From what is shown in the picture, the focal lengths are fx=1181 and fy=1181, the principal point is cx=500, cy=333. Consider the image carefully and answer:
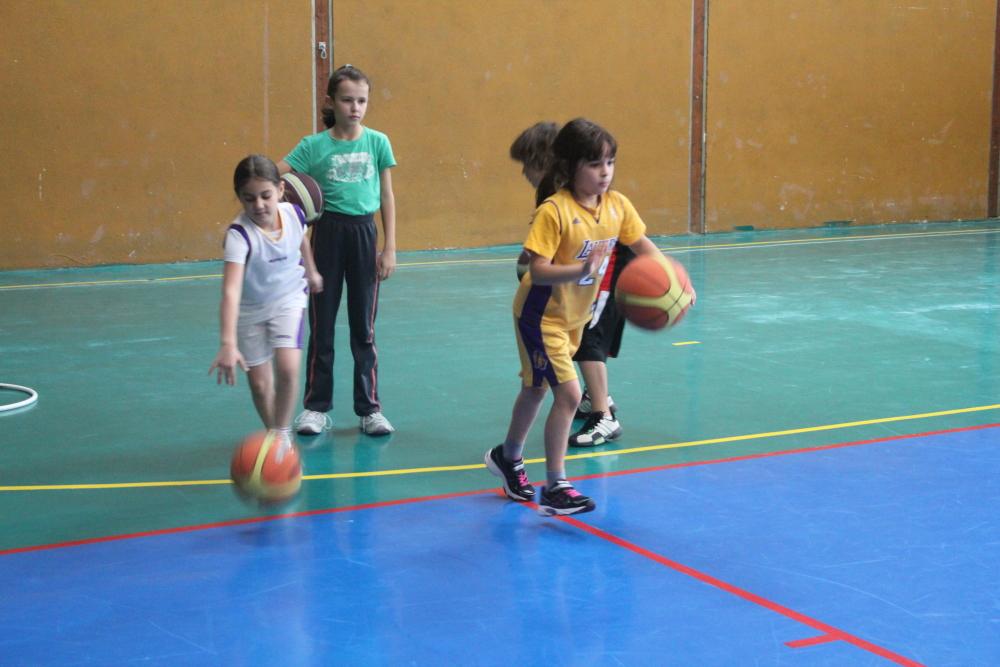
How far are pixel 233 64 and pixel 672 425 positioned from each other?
7.72 m

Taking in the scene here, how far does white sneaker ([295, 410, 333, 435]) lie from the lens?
5.41 metres

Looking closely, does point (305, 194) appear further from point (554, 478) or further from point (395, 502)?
point (554, 478)

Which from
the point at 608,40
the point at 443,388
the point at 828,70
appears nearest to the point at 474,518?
the point at 443,388

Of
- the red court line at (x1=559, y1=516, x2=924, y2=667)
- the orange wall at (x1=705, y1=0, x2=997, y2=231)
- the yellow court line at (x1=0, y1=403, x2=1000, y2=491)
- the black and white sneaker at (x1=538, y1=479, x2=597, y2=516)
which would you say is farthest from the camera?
the orange wall at (x1=705, y1=0, x2=997, y2=231)

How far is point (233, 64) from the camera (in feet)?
38.4

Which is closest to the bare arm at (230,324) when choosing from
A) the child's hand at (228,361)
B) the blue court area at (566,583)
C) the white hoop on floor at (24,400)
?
the child's hand at (228,361)

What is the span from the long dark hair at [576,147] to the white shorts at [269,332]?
1120mm

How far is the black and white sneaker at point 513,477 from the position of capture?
14.5ft

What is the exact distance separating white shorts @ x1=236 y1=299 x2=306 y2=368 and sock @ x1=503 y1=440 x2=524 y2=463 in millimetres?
863

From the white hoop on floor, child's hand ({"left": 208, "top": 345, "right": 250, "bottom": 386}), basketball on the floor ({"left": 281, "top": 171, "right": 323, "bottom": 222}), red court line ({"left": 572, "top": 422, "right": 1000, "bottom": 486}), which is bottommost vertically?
red court line ({"left": 572, "top": 422, "right": 1000, "bottom": 486})

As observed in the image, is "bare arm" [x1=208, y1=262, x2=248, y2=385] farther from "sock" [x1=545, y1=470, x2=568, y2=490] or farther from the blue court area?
"sock" [x1=545, y1=470, x2=568, y2=490]

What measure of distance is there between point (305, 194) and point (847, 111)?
12.0 meters

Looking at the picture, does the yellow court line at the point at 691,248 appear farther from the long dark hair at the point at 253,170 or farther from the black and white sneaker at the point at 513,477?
the black and white sneaker at the point at 513,477

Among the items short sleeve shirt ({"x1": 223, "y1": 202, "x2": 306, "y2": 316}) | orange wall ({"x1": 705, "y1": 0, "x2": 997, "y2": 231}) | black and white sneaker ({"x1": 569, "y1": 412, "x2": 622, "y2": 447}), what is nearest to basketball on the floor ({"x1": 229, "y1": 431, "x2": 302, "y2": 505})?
short sleeve shirt ({"x1": 223, "y1": 202, "x2": 306, "y2": 316})
